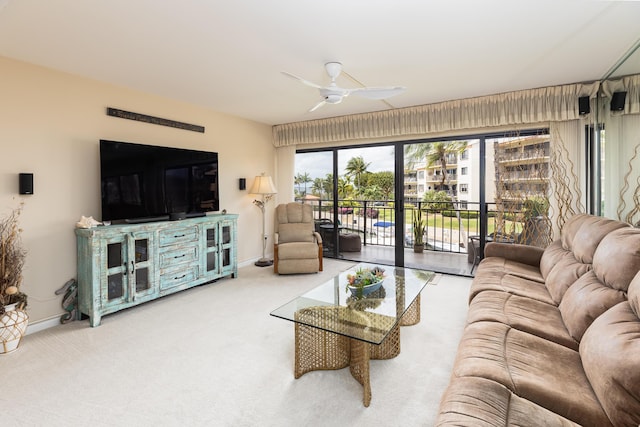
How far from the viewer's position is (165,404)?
1803 mm

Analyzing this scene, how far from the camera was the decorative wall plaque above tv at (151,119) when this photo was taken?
3350 millimetres

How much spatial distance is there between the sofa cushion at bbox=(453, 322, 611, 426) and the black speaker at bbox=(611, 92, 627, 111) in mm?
2816

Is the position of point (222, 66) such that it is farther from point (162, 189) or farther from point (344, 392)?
point (344, 392)

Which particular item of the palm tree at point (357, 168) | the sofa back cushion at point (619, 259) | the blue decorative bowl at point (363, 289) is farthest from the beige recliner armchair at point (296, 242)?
the sofa back cushion at point (619, 259)

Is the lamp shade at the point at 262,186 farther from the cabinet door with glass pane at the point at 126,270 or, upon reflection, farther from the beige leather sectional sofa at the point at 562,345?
the beige leather sectional sofa at the point at 562,345

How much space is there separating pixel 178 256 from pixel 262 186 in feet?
5.86

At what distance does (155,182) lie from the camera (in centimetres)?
358

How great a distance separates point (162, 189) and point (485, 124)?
4.01 metres

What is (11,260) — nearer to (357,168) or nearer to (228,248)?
(228,248)

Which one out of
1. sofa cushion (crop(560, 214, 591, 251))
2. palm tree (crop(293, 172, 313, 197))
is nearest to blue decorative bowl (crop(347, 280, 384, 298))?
sofa cushion (crop(560, 214, 591, 251))

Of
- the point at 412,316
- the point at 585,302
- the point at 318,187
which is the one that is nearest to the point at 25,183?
the point at 412,316

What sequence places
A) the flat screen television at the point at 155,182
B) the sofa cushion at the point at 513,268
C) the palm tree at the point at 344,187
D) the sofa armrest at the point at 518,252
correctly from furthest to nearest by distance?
1. the palm tree at the point at 344,187
2. the flat screen television at the point at 155,182
3. the sofa armrest at the point at 518,252
4. the sofa cushion at the point at 513,268

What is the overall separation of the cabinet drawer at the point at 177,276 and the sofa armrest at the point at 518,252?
3.32 m

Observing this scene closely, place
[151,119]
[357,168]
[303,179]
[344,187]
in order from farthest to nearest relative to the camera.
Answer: [303,179], [344,187], [357,168], [151,119]
